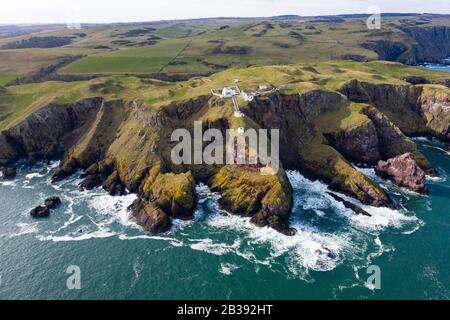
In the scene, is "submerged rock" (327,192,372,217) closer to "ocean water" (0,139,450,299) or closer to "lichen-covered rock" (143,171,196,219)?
"ocean water" (0,139,450,299)

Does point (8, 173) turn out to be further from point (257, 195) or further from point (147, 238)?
point (257, 195)

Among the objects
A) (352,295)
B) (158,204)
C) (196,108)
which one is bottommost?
(352,295)

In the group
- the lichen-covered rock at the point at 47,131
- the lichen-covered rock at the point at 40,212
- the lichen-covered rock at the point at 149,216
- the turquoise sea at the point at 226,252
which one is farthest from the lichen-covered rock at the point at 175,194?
the lichen-covered rock at the point at 47,131

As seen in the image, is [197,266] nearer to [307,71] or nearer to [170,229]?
[170,229]

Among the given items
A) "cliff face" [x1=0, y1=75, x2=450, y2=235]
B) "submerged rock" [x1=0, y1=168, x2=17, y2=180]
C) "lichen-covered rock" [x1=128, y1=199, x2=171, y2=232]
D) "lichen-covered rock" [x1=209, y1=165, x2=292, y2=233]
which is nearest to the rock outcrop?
"cliff face" [x1=0, y1=75, x2=450, y2=235]

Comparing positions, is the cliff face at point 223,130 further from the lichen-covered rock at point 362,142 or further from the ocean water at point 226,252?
the ocean water at point 226,252

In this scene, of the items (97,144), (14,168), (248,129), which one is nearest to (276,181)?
(248,129)
